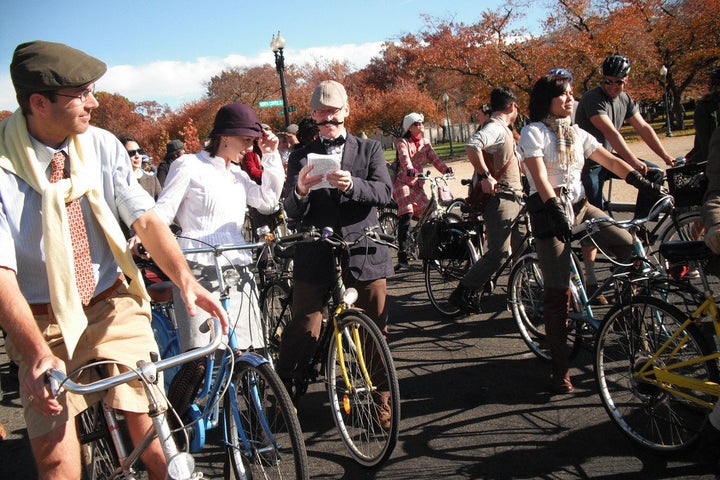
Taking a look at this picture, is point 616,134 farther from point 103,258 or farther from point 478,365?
point 103,258

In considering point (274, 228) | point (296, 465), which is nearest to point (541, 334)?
point (296, 465)

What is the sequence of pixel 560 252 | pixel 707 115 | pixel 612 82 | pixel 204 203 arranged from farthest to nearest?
pixel 707 115 < pixel 612 82 < pixel 560 252 < pixel 204 203

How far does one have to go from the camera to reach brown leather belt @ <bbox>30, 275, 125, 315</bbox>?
232cm

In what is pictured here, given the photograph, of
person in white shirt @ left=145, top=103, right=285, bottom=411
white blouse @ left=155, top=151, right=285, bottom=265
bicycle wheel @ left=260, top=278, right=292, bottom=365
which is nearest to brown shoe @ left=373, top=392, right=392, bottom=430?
person in white shirt @ left=145, top=103, right=285, bottom=411

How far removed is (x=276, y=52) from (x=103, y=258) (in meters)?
19.0

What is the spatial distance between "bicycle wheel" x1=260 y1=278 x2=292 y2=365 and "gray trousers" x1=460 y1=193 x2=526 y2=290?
5.52 feet

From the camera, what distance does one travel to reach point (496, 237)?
17.8 ft

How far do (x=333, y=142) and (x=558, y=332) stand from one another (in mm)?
1934

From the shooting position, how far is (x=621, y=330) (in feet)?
11.2

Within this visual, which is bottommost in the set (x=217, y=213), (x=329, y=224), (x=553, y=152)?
(x=329, y=224)

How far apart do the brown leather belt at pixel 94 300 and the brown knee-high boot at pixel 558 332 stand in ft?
8.88

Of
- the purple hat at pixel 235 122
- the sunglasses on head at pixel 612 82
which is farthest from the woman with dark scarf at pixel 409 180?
the purple hat at pixel 235 122

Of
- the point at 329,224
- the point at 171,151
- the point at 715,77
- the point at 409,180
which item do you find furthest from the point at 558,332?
the point at 171,151

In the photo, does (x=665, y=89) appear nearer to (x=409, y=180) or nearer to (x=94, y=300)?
(x=409, y=180)
